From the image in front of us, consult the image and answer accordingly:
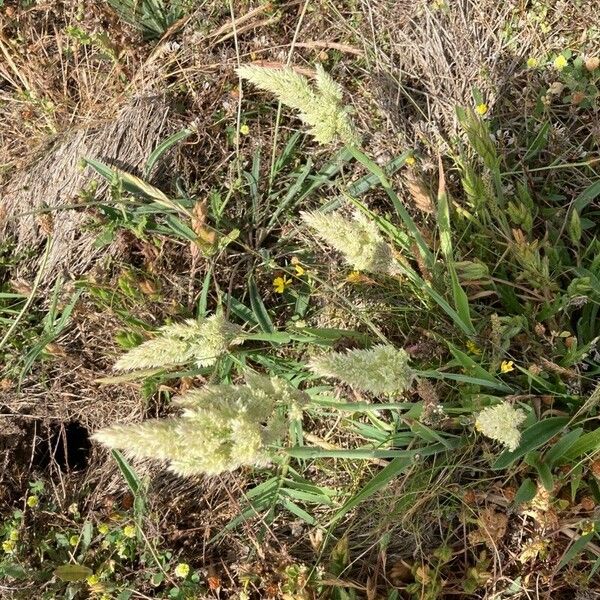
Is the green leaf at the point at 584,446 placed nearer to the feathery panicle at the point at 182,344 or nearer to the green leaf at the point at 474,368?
the green leaf at the point at 474,368

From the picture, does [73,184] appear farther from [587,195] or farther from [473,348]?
[587,195]

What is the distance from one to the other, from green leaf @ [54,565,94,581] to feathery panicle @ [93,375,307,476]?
4.40ft

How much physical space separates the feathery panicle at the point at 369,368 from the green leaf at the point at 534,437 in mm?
547

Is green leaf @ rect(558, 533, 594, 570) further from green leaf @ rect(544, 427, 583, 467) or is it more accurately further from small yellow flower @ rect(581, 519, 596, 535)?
green leaf @ rect(544, 427, 583, 467)

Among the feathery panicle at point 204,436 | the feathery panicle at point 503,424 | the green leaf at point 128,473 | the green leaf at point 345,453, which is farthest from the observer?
the green leaf at point 128,473

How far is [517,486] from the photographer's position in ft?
6.81

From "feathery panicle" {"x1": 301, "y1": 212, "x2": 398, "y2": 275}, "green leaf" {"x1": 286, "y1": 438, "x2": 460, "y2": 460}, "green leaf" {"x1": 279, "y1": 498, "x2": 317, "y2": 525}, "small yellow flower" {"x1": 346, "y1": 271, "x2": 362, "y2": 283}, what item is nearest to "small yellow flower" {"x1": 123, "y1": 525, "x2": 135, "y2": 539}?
"green leaf" {"x1": 279, "y1": 498, "x2": 317, "y2": 525}

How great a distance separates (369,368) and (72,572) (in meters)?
1.64

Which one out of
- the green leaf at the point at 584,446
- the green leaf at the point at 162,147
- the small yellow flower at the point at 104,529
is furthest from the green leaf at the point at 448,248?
the small yellow flower at the point at 104,529

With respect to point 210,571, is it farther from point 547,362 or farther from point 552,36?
point 552,36

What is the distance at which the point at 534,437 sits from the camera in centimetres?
181

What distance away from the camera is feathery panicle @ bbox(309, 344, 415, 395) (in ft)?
4.30

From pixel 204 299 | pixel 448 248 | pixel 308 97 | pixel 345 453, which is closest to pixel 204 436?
pixel 345 453

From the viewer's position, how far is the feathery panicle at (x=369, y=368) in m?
1.31
